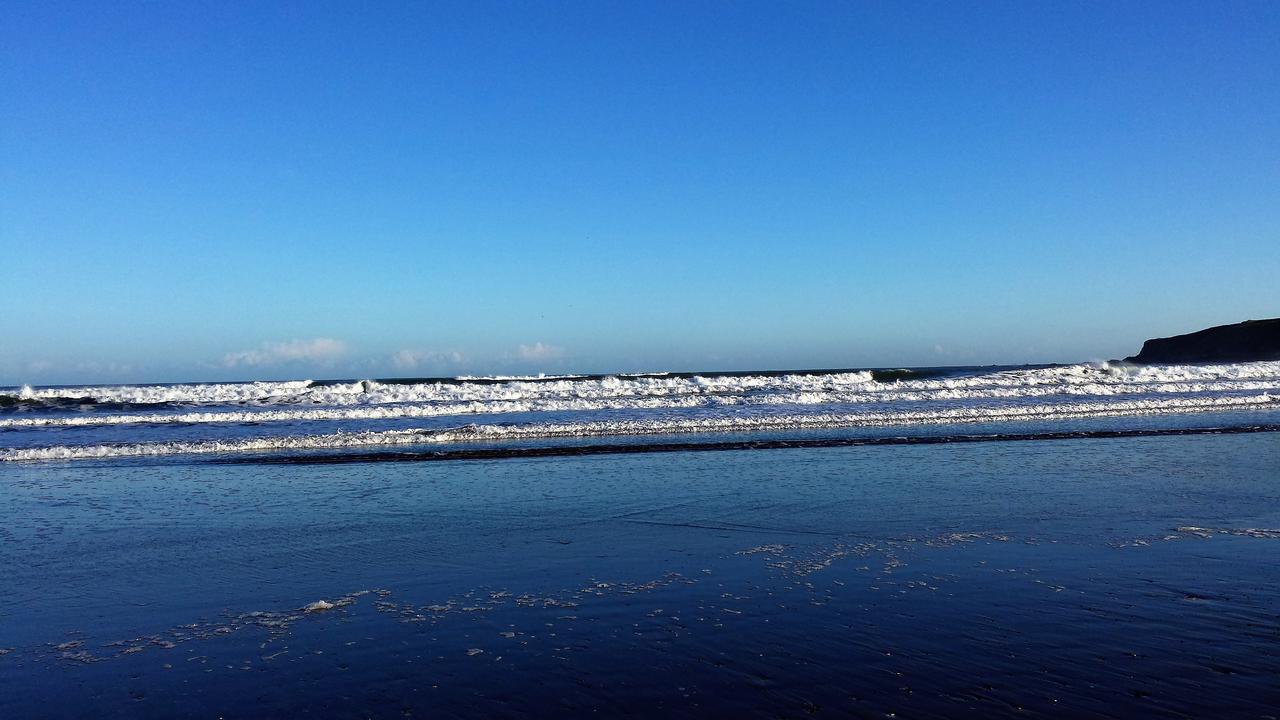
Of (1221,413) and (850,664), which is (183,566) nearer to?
(850,664)

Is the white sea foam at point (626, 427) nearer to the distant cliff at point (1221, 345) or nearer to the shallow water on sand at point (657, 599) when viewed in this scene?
the shallow water on sand at point (657, 599)

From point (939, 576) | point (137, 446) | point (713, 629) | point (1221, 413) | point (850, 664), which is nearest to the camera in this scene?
point (850, 664)

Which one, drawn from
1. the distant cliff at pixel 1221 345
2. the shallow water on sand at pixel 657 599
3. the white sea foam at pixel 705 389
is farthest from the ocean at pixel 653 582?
the distant cliff at pixel 1221 345

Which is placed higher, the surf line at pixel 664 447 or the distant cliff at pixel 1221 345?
the distant cliff at pixel 1221 345

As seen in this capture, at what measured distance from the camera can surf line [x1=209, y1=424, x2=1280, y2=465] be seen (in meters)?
17.0

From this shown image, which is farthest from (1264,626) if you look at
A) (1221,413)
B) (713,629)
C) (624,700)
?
(1221,413)

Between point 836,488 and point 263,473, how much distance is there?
10.8 m

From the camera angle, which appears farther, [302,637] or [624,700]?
[302,637]

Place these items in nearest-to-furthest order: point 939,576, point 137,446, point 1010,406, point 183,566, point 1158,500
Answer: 1. point 939,576
2. point 183,566
3. point 1158,500
4. point 137,446
5. point 1010,406

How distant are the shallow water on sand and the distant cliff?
70053mm

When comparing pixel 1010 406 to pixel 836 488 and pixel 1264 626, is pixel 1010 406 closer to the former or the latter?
pixel 836 488

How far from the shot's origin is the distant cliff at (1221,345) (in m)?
68.4

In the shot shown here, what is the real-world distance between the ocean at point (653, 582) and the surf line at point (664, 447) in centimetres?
26

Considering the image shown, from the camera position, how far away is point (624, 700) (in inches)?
180
